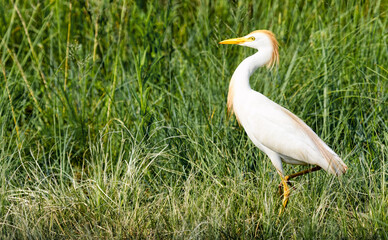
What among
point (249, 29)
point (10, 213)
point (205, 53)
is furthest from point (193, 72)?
point (10, 213)

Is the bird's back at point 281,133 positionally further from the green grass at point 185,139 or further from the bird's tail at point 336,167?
the green grass at point 185,139

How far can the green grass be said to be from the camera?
2832 mm

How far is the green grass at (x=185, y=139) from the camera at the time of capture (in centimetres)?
283

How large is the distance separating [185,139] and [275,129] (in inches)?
24.1

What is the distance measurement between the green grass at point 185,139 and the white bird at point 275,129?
11 centimetres

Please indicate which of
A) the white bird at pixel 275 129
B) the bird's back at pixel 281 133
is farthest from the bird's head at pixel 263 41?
the bird's back at pixel 281 133

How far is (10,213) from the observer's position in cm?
285

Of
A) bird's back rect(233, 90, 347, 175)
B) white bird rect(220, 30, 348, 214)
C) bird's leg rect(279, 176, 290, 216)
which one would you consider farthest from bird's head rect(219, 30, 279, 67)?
bird's leg rect(279, 176, 290, 216)

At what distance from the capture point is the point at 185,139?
3.51 m

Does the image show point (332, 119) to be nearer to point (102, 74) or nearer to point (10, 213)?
point (102, 74)

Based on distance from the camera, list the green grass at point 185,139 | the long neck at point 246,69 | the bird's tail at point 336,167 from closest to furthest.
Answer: the green grass at point 185,139, the bird's tail at point 336,167, the long neck at point 246,69

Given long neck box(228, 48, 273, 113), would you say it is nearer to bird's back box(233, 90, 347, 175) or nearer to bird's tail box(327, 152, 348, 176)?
bird's back box(233, 90, 347, 175)

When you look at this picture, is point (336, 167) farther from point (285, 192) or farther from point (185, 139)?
point (185, 139)

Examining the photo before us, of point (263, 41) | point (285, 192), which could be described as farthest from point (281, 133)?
point (263, 41)
